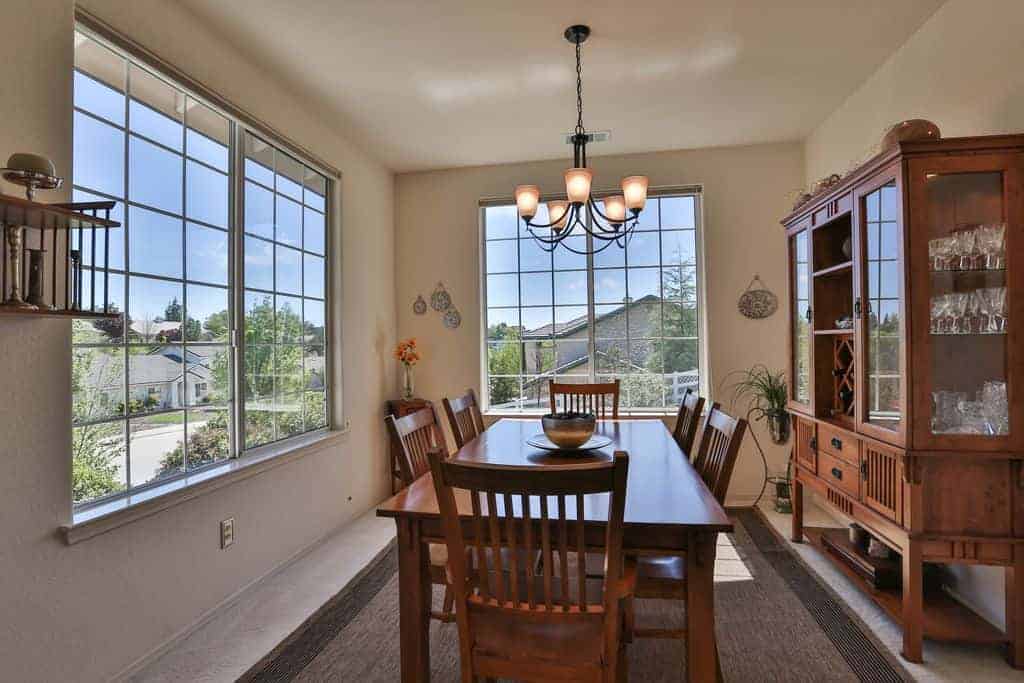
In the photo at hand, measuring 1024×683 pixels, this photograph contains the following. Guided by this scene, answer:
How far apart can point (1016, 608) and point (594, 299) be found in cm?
296

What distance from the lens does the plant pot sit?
366cm

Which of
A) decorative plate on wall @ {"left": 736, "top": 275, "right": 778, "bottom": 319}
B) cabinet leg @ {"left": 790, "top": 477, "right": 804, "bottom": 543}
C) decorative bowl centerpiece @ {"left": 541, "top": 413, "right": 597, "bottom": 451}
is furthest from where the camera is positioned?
decorative plate on wall @ {"left": 736, "top": 275, "right": 778, "bottom": 319}

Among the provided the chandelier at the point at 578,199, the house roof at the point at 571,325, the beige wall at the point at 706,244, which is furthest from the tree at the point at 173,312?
the house roof at the point at 571,325

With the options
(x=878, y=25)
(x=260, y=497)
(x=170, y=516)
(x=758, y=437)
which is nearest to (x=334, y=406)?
(x=260, y=497)

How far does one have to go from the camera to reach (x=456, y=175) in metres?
4.46

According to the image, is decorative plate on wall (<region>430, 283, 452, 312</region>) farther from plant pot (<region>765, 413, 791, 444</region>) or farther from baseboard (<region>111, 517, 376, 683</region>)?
plant pot (<region>765, 413, 791, 444</region>)

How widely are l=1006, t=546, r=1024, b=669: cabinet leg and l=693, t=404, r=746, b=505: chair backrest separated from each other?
3.28 feet

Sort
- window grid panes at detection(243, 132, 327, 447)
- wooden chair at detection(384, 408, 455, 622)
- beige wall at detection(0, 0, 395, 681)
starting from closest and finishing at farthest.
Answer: beige wall at detection(0, 0, 395, 681) → wooden chair at detection(384, 408, 455, 622) → window grid panes at detection(243, 132, 327, 447)

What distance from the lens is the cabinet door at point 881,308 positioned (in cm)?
200

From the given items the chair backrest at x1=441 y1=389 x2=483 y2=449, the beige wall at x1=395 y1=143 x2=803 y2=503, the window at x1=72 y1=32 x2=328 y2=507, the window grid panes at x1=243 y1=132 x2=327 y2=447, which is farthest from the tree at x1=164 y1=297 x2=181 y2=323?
the beige wall at x1=395 y1=143 x2=803 y2=503

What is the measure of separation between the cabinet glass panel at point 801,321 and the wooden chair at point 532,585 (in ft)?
7.04

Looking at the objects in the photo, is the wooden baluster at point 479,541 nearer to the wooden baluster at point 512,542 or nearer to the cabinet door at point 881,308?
the wooden baluster at point 512,542

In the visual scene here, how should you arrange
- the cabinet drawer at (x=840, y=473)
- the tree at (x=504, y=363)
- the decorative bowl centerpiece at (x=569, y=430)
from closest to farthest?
the decorative bowl centerpiece at (x=569, y=430) < the cabinet drawer at (x=840, y=473) < the tree at (x=504, y=363)

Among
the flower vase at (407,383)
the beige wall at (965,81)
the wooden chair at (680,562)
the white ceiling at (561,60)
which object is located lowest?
the wooden chair at (680,562)
